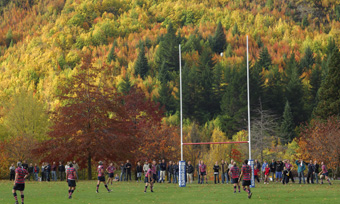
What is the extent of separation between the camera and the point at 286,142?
81.7 m

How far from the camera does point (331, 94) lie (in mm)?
65938

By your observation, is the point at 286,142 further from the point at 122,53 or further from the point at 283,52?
the point at 122,53

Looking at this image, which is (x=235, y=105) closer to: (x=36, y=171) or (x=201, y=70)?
(x=201, y=70)

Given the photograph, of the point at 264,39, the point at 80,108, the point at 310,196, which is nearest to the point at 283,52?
the point at 264,39

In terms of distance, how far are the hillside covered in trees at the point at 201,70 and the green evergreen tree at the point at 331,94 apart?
0.37ft

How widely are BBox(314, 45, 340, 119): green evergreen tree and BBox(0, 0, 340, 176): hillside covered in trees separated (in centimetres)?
11

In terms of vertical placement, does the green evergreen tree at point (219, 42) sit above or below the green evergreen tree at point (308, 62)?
above

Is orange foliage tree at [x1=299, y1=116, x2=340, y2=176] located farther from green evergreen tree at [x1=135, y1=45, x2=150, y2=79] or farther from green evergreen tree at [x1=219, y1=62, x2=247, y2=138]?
green evergreen tree at [x1=135, y1=45, x2=150, y2=79]

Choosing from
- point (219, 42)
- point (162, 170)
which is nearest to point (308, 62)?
point (219, 42)

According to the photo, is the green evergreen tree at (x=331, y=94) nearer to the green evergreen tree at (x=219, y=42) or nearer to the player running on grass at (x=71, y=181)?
the player running on grass at (x=71, y=181)

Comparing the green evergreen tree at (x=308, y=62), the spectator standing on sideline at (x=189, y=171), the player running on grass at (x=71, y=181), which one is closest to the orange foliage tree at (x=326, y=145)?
the spectator standing on sideline at (x=189, y=171)

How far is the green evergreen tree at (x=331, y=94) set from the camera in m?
65.2

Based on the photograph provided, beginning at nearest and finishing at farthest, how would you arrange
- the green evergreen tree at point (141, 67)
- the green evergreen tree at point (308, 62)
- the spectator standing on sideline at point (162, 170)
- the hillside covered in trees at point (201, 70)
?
1. the spectator standing on sideline at point (162, 170)
2. the hillside covered in trees at point (201, 70)
3. the green evergreen tree at point (308, 62)
4. the green evergreen tree at point (141, 67)

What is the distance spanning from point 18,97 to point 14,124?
3.73 m
